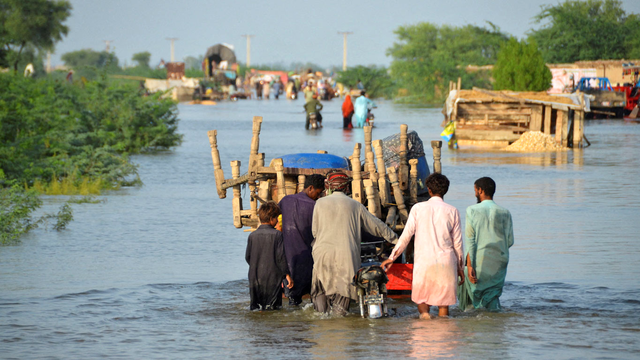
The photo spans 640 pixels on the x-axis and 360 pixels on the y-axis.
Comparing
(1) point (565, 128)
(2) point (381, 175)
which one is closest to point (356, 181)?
(2) point (381, 175)

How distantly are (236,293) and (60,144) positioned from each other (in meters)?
10.4

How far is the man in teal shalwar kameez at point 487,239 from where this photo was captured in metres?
6.93

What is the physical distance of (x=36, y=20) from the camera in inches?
2082

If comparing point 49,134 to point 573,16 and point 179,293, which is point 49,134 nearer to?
point 179,293

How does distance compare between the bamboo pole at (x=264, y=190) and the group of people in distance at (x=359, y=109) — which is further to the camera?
the group of people in distance at (x=359, y=109)

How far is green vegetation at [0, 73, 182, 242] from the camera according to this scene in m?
12.6

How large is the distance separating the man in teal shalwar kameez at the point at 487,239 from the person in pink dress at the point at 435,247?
0.75 ft

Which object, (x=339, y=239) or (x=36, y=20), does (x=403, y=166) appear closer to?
(x=339, y=239)

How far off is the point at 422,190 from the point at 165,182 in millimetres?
9176

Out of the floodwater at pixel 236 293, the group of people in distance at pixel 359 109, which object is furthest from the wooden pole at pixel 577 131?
the floodwater at pixel 236 293

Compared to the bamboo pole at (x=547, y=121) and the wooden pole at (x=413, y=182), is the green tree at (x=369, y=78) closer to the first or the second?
the bamboo pole at (x=547, y=121)

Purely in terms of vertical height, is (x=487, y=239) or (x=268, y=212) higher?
(x=268, y=212)

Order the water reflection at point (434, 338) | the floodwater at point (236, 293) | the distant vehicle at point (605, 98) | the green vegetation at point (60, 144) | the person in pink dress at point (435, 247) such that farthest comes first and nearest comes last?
the distant vehicle at point (605, 98)
the green vegetation at point (60, 144)
the person in pink dress at point (435, 247)
the floodwater at point (236, 293)
the water reflection at point (434, 338)

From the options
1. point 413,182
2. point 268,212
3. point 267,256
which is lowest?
point 267,256
